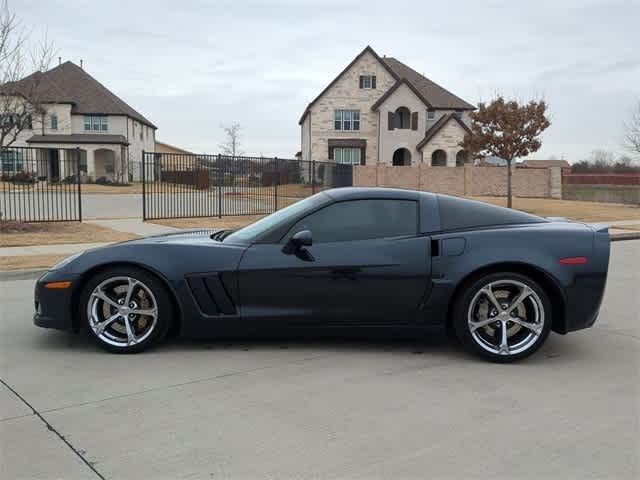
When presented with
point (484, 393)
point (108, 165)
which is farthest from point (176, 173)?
point (108, 165)

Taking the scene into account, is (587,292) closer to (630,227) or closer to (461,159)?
(630,227)

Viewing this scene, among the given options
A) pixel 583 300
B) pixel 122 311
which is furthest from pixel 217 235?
pixel 583 300

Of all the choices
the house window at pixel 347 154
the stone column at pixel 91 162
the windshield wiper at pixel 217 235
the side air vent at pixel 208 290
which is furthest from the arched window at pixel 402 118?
the side air vent at pixel 208 290

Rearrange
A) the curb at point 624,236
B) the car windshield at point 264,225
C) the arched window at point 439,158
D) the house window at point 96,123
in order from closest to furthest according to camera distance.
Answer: the car windshield at point 264,225 < the curb at point 624,236 < the arched window at point 439,158 < the house window at point 96,123

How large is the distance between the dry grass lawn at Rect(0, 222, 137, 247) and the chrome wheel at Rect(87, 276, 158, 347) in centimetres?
854

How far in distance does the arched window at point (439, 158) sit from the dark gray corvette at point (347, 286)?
45092 mm

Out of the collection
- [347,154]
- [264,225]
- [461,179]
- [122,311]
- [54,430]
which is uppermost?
[347,154]

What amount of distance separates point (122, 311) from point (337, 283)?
1.76 metres

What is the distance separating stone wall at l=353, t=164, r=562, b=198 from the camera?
40531 mm

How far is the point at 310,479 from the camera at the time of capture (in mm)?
2988

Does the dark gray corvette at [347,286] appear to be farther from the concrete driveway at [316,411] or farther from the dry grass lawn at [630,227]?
the dry grass lawn at [630,227]

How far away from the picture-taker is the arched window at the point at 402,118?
4878 centimetres

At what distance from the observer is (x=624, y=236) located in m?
16.5

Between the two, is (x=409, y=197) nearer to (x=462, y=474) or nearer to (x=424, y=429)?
(x=424, y=429)
